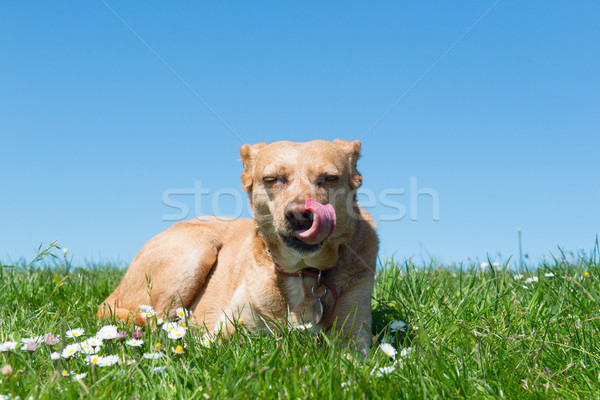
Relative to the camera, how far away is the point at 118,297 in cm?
524

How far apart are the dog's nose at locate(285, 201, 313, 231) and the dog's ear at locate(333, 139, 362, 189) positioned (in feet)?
2.44

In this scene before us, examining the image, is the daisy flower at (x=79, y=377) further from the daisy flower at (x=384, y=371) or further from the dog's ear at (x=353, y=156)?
the dog's ear at (x=353, y=156)

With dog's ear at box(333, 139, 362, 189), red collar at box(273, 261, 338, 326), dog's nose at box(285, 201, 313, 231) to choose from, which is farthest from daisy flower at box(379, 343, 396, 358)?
dog's ear at box(333, 139, 362, 189)

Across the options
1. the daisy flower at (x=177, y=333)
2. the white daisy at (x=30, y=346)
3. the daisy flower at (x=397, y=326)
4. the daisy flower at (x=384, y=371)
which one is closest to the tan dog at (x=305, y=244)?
the daisy flower at (x=397, y=326)

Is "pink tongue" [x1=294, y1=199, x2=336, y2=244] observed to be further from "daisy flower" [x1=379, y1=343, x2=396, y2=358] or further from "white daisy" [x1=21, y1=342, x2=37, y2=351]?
"white daisy" [x1=21, y1=342, x2=37, y2=351]

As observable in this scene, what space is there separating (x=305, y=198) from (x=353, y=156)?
0.95 metres

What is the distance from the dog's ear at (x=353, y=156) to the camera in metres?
4.21

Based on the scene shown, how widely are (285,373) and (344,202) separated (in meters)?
1.58

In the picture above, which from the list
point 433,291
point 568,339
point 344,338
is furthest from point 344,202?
point 568,339

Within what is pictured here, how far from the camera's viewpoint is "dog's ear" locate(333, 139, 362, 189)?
4.21 metres

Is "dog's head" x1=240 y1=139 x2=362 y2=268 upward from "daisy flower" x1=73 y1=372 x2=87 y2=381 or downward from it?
upward

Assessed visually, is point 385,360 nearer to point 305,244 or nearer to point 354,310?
point 354,310

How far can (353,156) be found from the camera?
439 centimetres

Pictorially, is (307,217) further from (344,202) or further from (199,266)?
(199,266)
